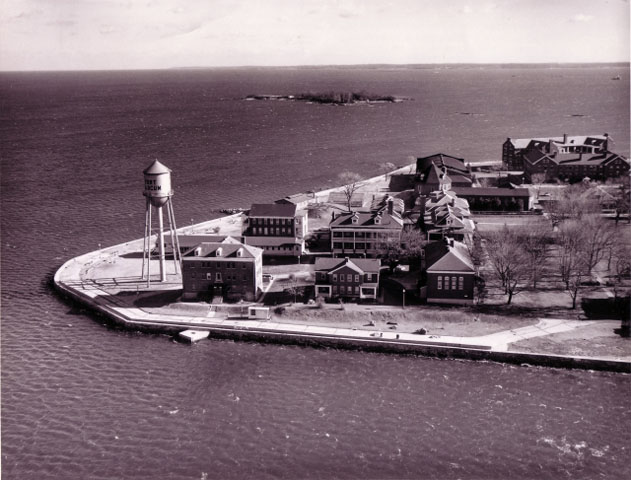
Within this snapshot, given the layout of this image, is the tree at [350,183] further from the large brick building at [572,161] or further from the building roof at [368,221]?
the large brick building at [572,161]

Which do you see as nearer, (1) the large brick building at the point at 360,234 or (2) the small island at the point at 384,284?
(2) the small island at the point at 384,284

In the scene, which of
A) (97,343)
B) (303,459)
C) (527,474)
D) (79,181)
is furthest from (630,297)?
(79,181)

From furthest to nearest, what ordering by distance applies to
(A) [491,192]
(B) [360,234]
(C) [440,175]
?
(C) [440,175]
(A) [491,192]
(B) [360,234]

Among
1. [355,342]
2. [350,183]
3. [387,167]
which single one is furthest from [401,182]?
[355,342]

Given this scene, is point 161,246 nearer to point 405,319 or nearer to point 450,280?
point 405,319

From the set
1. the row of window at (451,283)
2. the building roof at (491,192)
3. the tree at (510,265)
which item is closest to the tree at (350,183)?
the building roof at (491,192)

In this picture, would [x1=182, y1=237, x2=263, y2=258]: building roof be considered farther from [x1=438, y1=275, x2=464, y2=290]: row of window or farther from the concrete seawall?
[x1=438, y1=275, x2=464, y2=290]: row of window

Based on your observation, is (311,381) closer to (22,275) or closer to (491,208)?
(22,275)
